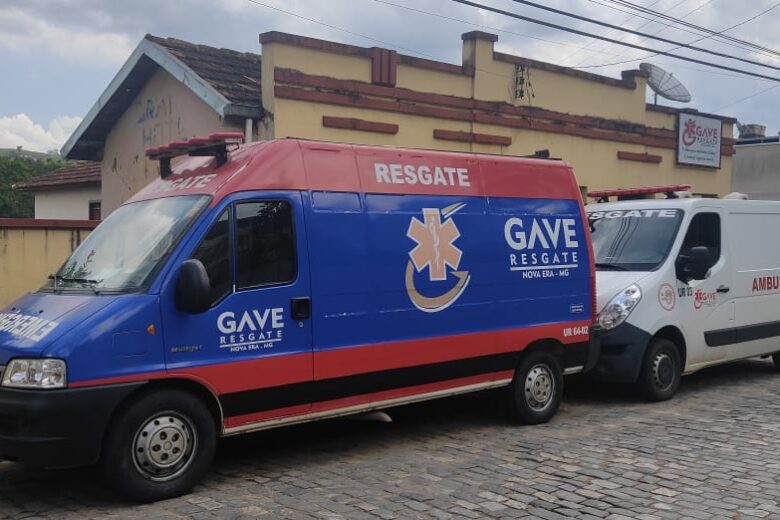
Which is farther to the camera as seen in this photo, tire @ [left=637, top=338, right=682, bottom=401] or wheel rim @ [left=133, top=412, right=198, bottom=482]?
tire @ [left=637, top=338, right=682, bottom=401]

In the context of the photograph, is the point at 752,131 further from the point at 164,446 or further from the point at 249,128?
the point at 164,446

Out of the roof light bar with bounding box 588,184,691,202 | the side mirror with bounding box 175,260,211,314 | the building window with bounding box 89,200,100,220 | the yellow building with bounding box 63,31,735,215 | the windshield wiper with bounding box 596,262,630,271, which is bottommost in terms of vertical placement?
the side mirror with bounding box 175,260,211,314

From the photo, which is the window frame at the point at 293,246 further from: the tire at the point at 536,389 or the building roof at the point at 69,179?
the building roof at the point at 69,179

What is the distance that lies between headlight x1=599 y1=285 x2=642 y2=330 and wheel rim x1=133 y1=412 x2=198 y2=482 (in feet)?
16.0

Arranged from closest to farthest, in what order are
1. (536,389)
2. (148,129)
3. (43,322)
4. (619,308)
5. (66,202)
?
(43,322)
(536,389)
(619,308)
(148,129)
(66,202)

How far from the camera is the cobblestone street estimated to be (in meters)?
5.18

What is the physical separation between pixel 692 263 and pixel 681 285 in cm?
28

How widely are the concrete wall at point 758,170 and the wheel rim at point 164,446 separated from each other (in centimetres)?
3137

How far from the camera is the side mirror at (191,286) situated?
523cm

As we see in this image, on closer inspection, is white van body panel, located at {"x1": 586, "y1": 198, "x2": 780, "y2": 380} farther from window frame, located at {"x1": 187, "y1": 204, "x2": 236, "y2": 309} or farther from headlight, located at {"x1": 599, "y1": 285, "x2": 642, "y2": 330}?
window frame, located at {"x1": 187, "y1": 204, "x2": 236, "y2": 309}

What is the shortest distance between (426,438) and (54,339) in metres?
3.40

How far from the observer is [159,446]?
17.1 ft

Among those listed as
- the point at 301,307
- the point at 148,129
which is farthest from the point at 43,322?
the point at 148,129

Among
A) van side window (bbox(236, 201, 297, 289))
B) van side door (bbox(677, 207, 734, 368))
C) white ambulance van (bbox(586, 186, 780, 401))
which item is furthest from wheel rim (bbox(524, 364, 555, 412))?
van side window (bbox(236, 201, 297, 289))
